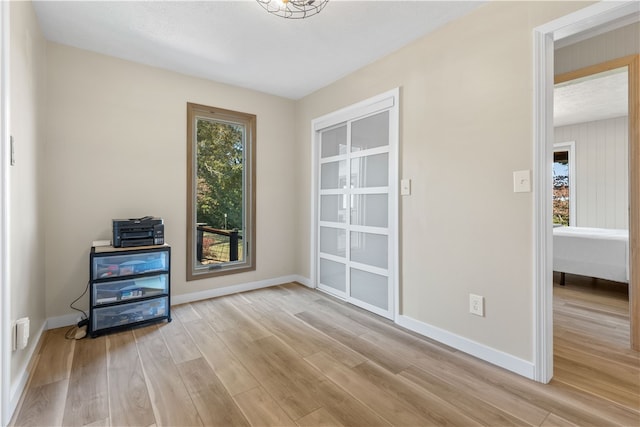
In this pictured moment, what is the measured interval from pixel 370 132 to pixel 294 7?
1319 mm

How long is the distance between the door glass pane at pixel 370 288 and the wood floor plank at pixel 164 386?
1.79 metres

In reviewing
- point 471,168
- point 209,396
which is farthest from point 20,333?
point 471,168

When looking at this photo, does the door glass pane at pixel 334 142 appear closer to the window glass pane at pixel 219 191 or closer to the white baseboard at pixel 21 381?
the window glass pane at pixel 219 191

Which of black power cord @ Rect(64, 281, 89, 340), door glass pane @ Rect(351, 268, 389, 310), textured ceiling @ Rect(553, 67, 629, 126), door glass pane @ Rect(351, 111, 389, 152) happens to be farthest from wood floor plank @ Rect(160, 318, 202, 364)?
textured ceiling @ Rect(553, 67, 629, 126)

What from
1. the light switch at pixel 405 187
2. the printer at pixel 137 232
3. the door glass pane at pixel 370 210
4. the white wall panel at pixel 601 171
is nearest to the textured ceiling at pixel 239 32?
the light switch at pixel 405 187

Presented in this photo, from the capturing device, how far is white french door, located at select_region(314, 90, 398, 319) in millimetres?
2744

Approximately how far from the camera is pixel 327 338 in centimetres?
237

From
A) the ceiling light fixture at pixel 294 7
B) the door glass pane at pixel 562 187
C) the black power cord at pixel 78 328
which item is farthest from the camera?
the door glass pane at pixel 562 187

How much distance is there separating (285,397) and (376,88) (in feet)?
8.65

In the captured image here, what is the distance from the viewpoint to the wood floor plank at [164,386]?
4.87 ft

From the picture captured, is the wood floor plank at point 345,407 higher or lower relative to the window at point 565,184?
lower

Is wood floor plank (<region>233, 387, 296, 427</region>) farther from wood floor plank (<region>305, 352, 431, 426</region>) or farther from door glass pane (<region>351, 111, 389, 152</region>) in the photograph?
door glass pane (<region>351, 111, 389, 152</region>)

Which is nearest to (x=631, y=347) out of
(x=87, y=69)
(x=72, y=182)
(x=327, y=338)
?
(x=327, y=338)

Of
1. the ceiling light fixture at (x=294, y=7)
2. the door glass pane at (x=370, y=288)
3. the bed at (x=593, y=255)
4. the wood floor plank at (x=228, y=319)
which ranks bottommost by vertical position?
the wood floor plank at (x=228, y=319)
